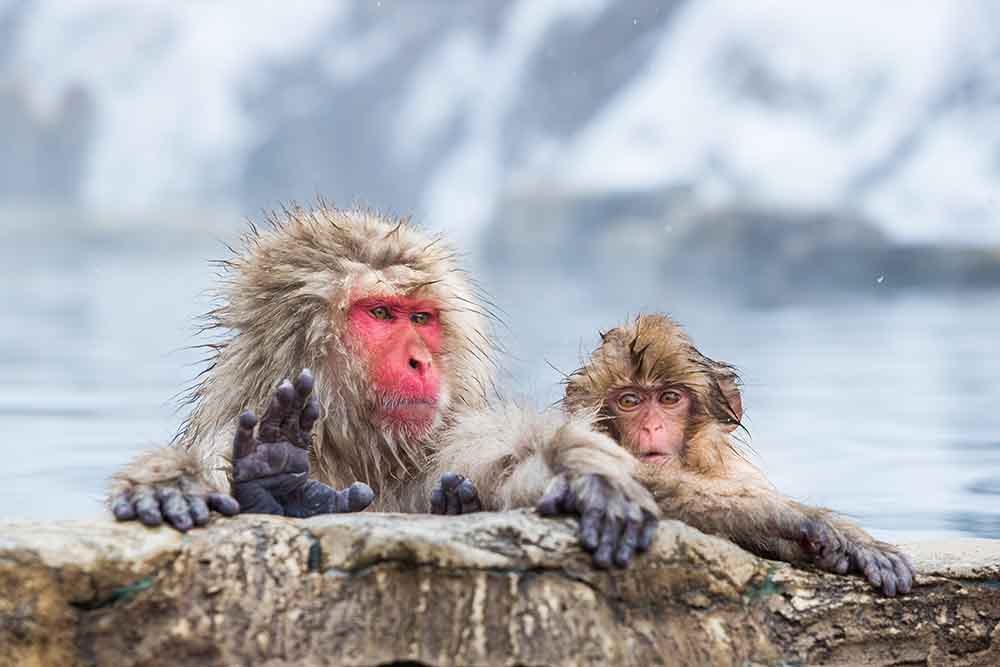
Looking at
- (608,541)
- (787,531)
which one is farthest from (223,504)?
(787,531)

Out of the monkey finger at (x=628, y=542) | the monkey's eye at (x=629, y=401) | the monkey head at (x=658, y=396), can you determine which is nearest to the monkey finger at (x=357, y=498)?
the monkey finger at (x=628, y=542)

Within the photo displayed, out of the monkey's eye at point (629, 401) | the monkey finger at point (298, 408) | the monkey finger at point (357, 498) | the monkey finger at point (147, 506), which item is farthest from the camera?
the monkey's eye at point (629, 401)

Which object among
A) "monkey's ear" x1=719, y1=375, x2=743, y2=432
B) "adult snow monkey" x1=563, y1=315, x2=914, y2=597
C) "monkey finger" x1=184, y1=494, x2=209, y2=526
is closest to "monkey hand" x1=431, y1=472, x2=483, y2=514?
"adult snow monkey" x1=563, y1=315, x2=914, y2=597

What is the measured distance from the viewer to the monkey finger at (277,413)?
10.3ft

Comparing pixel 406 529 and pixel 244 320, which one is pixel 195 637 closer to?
pixel 406 529

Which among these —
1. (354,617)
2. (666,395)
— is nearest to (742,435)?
(666,395)

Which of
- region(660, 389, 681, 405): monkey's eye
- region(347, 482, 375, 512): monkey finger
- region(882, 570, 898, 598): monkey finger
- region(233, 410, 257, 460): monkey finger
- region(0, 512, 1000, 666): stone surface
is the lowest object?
region(0, 512, 1000, 666): stone surface

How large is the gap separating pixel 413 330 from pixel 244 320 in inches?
17.4

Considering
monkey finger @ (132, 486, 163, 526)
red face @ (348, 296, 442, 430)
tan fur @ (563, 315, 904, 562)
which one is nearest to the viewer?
monkey finger @ (132, 486, 163, 526)

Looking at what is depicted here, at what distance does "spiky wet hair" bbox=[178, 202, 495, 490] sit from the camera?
149 inches

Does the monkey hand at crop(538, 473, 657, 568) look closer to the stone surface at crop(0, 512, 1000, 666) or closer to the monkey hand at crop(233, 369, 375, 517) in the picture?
the stone surface at crop(0, 512, 1000, 666)

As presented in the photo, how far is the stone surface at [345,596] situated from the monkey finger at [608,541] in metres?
0.04

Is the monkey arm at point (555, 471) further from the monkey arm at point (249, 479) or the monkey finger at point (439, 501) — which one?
the monkey arm at point (249, 479)

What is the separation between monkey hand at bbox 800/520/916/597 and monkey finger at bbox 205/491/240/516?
1.29 m
